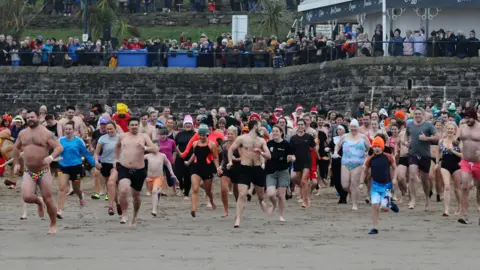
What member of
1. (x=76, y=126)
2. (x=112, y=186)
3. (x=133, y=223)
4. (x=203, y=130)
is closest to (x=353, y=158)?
(x=203, y=130)

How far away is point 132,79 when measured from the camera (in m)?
46.4

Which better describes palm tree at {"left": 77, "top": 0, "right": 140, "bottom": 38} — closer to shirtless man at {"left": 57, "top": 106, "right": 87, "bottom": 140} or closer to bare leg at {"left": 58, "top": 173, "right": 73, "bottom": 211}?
shirtless man at {"left": 57, "top": 106, "right": 87, "bottom": 140}

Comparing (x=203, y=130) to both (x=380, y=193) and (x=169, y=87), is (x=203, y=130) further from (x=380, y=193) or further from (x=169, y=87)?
(x=169, y=87)

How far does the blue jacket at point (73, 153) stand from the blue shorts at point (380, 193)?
18.7ft

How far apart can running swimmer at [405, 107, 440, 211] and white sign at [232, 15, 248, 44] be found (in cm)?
2428

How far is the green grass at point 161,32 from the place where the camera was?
2212 inches

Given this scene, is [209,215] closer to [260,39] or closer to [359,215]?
[359,215]

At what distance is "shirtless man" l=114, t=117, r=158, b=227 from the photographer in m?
21.1

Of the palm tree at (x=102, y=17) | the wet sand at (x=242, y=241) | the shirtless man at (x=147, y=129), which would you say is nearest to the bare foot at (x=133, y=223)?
the wet sand at (x=242, y=241)

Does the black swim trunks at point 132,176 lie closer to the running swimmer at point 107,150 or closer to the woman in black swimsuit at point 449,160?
the running swimmer at point 107,150

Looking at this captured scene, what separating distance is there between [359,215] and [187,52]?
72.3 feet

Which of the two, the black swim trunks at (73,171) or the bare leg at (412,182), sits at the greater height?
the black swim trunks at (73,171)

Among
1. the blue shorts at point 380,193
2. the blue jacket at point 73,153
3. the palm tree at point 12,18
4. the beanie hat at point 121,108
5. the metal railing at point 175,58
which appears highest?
the palm tree at point 12,18

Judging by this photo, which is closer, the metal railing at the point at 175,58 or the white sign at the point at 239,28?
the metal railing at the point at 175,58
